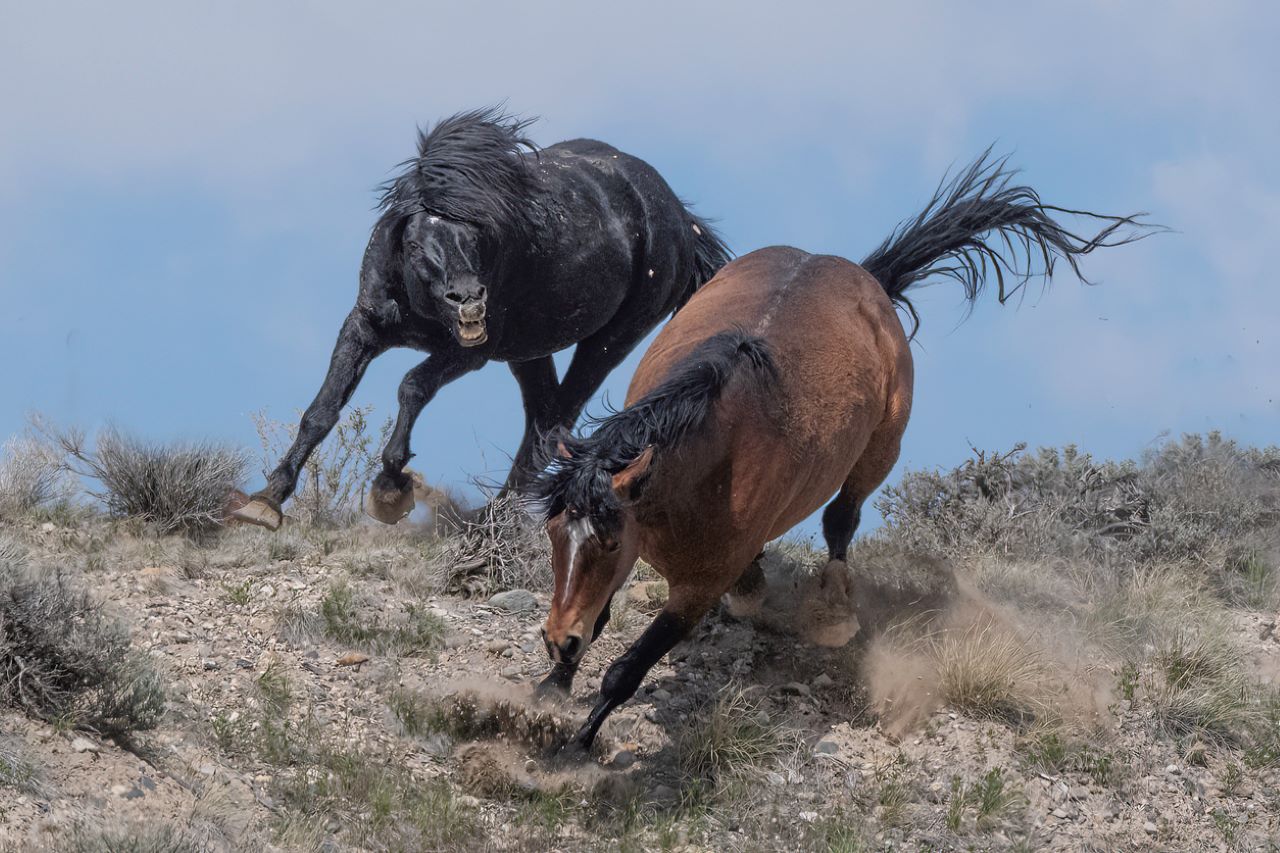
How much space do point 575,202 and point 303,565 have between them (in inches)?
105

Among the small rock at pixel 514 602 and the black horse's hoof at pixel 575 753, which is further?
the small rock at pixel 514 602

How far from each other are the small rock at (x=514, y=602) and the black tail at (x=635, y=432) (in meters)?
2.18

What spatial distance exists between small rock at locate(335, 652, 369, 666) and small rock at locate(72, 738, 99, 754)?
5.36 ft

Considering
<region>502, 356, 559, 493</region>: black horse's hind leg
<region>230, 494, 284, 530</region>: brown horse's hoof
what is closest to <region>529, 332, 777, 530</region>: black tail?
<region>230, 494, 284, 530</region>: brown horse's hoof

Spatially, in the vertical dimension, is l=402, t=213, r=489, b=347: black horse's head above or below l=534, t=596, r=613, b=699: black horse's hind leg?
above

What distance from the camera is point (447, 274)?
7.64m

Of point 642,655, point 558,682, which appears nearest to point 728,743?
point 642,655

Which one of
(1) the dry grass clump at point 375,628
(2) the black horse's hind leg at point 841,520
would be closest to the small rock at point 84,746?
(1) the dry grass clump at point 375,628

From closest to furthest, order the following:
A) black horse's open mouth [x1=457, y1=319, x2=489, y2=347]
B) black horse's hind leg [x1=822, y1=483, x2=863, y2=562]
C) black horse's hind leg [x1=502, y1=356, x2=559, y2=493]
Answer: black horse's open mouth [x1=457, y1=319, x2=489, y2=347] < black horse's hind leg [x1=822, y1=483, x2=863, y2=562] < black horse's hind leg [x1=502, y1=356, x2=559, y2=493]

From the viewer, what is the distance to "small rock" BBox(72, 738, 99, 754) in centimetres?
522

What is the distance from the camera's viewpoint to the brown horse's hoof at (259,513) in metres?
7.24

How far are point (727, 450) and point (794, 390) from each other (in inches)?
23.4

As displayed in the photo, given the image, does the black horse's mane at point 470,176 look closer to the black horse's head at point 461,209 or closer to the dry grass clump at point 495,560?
the black horse's head at point 461,209

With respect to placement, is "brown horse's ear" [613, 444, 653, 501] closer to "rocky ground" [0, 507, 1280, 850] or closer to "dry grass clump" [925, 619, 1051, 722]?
"rocky ground" [0, 507, 1280, 850]
